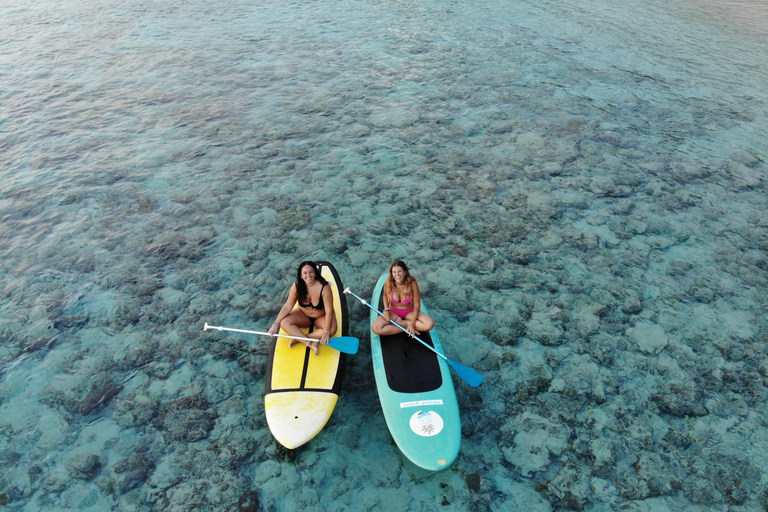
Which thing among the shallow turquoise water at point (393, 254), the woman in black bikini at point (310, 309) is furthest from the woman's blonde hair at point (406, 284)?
the shallow turquoise water at point (393, 254)

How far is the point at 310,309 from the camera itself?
5.97m

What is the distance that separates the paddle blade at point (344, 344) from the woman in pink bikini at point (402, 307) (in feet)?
1.21

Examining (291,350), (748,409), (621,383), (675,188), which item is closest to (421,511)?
(291,350)

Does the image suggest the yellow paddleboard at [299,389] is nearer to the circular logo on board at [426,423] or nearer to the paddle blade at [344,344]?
the paddle blade at [344,344]

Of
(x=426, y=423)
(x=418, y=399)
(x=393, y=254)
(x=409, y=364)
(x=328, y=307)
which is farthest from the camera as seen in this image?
(x=393, y=254)

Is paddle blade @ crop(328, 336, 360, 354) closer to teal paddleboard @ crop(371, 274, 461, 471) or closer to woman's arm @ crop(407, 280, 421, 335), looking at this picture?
teal paddleboard @ crop(371, 274, 461, 471)

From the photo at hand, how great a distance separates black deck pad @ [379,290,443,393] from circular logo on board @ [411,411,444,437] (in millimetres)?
297

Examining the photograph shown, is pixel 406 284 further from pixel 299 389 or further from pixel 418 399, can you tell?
pixel 299 389

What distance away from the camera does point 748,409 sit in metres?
5.74

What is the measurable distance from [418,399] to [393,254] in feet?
11.3

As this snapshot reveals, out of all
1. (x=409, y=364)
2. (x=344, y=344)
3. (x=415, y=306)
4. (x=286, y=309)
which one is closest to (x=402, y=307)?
(x=415, y=306)

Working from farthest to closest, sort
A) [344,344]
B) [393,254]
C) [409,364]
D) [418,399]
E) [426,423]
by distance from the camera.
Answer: [393,254], [344,344], [409,364], [418,399], [426,423]

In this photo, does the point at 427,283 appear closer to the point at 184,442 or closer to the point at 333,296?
the point at 333,296

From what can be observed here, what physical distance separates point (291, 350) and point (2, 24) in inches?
890
